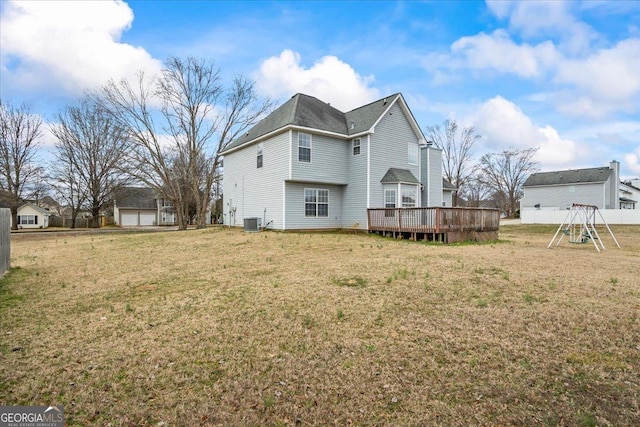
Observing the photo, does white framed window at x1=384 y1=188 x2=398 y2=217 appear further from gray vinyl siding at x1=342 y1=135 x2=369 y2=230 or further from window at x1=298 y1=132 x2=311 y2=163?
window at x1=298 y1=132 x2=311 y2=163

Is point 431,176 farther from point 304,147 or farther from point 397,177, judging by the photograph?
point 304,147

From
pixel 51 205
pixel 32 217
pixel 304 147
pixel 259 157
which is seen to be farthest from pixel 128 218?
pixel 304 147

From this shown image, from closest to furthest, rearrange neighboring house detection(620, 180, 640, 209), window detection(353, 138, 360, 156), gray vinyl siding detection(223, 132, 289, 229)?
gray vinyl siding detection(223, 132, 289, 229), window detection(353, 138, 360, 156), neighboring house detection(620, 180, 640, 209)

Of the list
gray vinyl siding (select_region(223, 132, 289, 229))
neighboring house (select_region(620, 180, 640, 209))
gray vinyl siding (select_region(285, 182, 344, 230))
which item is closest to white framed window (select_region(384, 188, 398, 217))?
gray vinyl siding (select_region(285, 182, 344, 230))

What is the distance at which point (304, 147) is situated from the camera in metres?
17.5

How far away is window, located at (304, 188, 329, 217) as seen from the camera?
18.2 meters

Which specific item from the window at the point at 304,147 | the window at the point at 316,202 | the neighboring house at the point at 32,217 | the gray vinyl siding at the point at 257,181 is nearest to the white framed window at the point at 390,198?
the window at the point at 316,202

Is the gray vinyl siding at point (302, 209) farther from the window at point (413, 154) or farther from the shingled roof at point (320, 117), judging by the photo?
the window at point (413, 154)

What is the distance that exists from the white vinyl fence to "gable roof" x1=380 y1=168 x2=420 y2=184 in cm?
1584

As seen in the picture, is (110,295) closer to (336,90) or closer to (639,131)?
(336,90)

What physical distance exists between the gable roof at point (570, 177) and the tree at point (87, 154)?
174ft

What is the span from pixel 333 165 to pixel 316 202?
237cm

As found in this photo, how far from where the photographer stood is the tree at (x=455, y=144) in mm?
42866

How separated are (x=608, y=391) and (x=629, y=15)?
13041mm
